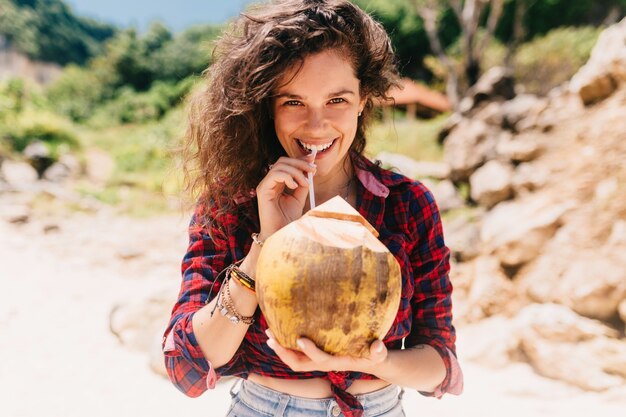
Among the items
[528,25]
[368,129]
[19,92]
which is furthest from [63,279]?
[528,25]

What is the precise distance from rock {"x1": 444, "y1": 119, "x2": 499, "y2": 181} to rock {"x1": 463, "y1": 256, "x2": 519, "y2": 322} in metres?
2.33

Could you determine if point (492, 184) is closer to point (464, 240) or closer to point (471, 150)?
point (464, 240)

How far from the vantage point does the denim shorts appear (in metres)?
1.16

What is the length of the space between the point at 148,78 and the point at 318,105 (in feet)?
95.3

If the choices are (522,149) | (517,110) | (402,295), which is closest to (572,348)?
(522,149)

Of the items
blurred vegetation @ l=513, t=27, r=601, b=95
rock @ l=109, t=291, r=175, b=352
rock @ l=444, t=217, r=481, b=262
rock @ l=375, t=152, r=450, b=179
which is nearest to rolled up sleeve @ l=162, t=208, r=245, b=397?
rock @ l=109, t=291, r=175, b=352

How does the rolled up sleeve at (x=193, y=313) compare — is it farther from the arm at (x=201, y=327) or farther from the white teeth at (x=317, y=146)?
the white teeth at (x=317, y=146)

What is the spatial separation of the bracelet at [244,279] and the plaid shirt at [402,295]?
15 cm

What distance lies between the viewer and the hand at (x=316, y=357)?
855 millimetres

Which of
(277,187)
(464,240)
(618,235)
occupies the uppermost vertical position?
(277,187)

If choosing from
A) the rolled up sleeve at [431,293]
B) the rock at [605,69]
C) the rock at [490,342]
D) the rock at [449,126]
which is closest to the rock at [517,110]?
the rock at [449,126]

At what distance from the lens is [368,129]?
161 centimetres

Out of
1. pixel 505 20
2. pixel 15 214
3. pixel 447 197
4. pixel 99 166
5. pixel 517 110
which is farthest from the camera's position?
pixel 505 20

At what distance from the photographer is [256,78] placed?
1.14m
